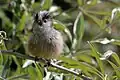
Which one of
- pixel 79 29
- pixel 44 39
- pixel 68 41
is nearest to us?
pixel 44 39

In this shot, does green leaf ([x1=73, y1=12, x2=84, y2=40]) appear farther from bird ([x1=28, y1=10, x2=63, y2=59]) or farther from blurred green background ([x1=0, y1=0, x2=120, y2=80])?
bird ([x1=28, y1=10, x2=63, y2=59])

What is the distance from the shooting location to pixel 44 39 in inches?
95.5

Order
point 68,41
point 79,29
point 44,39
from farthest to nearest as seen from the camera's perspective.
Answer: point 68,41
point 79,29
point 44,39

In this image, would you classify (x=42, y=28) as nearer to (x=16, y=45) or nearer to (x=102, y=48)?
(x=16, y=45)

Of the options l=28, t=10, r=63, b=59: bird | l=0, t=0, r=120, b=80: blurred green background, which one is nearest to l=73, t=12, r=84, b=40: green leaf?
l=0, t=0, r=120, b=80: blurred green background

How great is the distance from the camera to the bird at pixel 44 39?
2371mm

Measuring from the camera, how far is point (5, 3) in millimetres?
3205

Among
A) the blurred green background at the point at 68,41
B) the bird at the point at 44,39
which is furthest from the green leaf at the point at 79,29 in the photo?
the bird at the point at 44,39

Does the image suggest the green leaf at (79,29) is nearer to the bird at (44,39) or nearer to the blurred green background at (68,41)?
the blurred green background at (68,41)

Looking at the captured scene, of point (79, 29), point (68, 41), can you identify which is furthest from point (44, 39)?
point (68, 41)

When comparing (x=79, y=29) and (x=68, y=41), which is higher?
(x=79, y=29)

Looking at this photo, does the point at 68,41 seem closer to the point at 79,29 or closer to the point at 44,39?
the point at 79,29

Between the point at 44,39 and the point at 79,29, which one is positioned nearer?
the point at 44,39

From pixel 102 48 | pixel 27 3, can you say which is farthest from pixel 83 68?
pixel 102 48
